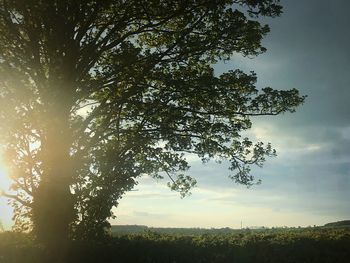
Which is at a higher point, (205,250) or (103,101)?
(103,101)

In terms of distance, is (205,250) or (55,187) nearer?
(205,250)

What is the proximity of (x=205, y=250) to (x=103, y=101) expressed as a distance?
10406mm

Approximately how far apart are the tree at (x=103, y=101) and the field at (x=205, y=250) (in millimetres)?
1710

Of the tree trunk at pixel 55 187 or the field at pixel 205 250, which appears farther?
the tree trunk at pixel 55 187

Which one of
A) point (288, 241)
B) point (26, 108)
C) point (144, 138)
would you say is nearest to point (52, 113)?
point (26, 108)

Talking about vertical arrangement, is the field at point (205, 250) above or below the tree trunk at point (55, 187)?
below

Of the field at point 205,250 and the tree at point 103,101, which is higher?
the tree at point 103,101

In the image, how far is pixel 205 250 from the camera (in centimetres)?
1909

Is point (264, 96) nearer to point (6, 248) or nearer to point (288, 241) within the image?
point (288, 241)

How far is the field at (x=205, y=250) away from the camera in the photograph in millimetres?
18078

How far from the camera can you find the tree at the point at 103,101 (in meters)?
22.2

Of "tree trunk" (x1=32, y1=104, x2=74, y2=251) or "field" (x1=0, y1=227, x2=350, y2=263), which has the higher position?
"tree trunk" (x1=32, y1=104, x2=74, y2=251)

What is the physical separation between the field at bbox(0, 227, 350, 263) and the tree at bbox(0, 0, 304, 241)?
1.71 metres

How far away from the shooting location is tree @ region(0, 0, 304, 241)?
22156mm
